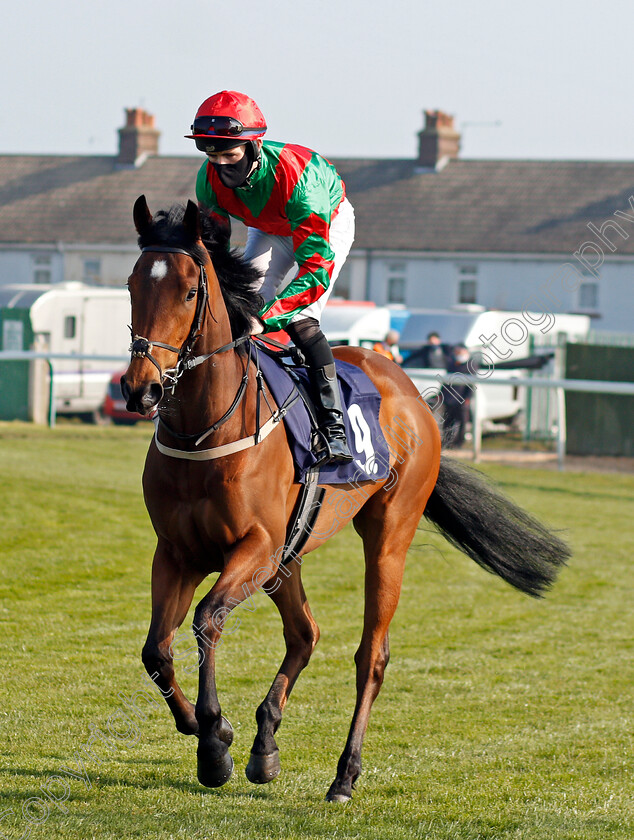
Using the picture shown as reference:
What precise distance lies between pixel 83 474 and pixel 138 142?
2580 cm

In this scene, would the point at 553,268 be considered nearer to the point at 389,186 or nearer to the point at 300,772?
the point at 389,186

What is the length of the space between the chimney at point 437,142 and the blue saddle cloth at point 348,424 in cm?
3067

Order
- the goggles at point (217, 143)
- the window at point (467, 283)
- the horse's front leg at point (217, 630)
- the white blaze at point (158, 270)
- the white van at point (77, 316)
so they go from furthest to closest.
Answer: the window at point (467, 283) → the white van at point (77, 316) → the goggles at point (217, 143) → the horse's front leg at point (217, 630) → the white blaze at point (158, 270)

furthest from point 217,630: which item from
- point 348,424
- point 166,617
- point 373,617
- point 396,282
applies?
point 396,282

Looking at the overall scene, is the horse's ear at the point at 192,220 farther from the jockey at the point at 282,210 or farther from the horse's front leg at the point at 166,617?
the horse's front leg at the point at 166,617

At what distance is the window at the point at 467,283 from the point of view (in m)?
32.4

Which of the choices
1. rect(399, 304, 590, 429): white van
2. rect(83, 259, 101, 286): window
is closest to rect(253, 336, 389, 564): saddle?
rect(399, 304, 590, 429): white van

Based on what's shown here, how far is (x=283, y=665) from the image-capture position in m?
4.23

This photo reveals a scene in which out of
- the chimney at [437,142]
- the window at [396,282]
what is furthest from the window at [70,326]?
the chimney at [437,142]

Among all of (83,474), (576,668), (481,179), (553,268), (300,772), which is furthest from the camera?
(481,179)

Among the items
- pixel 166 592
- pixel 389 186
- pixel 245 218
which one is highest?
pixel 389 186

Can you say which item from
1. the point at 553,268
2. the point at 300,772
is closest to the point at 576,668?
the point at 300,772

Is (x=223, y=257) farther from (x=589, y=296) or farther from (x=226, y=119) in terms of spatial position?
(x=589, y=296)

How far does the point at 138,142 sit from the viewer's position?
35.3 m
